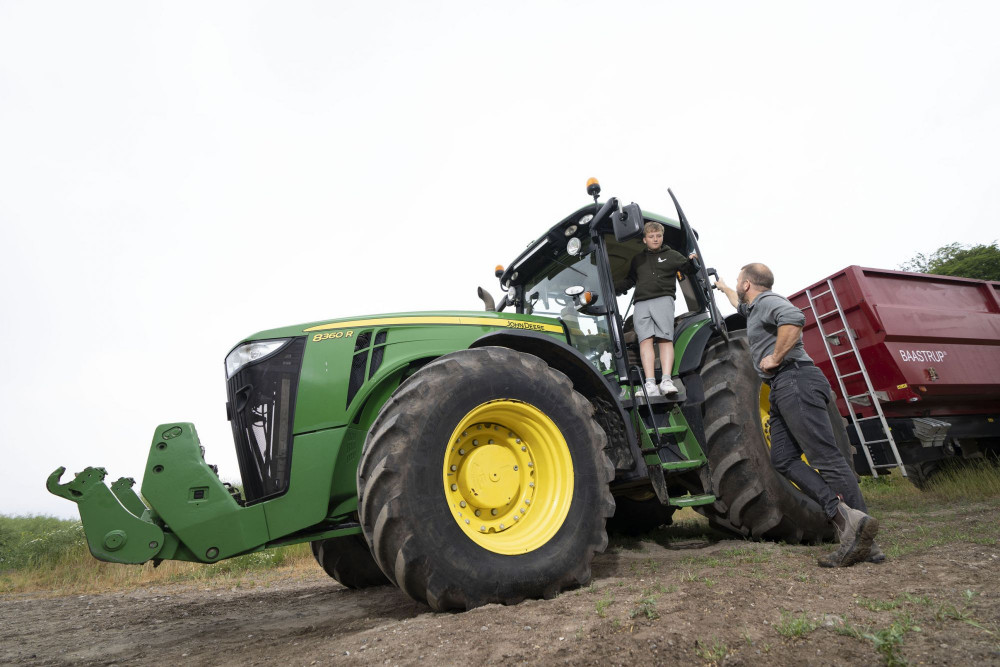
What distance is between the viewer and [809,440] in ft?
12.0

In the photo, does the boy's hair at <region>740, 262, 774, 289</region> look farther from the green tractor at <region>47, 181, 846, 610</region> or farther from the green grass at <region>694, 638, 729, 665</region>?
the green grass at <region>694, 638, 729, 665</region>

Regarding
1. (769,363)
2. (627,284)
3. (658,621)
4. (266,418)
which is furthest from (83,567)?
(769,363)

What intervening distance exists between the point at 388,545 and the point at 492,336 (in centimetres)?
147

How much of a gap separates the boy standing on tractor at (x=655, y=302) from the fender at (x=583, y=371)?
528 mm

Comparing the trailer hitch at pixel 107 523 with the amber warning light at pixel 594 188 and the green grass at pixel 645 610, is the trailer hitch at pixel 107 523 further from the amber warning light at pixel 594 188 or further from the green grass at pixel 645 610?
the amber warning light at pixel 594 188

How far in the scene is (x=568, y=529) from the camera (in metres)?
3.19

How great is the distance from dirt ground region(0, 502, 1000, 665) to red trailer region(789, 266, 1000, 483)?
188 centimetres

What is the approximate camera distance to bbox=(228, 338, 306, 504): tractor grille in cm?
329

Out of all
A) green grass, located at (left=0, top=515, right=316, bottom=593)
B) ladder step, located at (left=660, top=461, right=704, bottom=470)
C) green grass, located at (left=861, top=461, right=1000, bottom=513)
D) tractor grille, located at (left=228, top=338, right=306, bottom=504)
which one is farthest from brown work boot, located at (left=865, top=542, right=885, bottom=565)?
green grass, located at (left=0, top=515, right=316, bottom=593)

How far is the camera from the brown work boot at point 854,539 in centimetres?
319

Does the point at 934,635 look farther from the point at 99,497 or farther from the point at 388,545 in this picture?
the point at 99,497

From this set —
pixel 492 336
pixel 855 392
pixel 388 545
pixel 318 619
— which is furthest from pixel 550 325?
pixel 855 392

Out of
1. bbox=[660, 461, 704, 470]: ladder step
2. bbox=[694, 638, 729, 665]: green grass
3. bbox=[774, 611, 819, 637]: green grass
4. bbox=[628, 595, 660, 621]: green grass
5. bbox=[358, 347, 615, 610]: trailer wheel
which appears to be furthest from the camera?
bbox=[660, 461, 704, 470]: ladder step

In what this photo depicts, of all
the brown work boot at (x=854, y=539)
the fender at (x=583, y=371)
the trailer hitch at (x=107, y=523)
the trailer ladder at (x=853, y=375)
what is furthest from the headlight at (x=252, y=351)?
the trailer ladder at (x=853, y=375)
